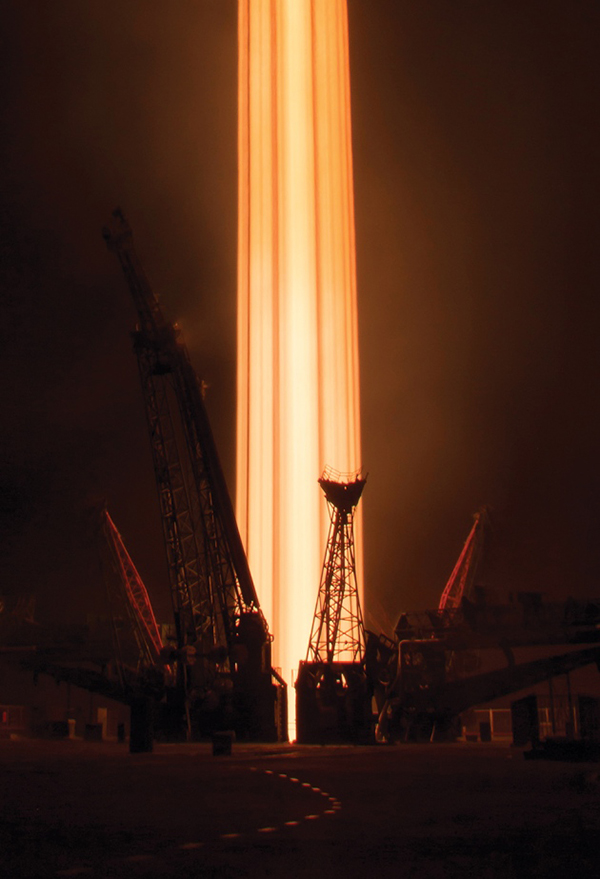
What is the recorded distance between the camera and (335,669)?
47344 millimetres

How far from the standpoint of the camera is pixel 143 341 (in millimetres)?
Result: 52531

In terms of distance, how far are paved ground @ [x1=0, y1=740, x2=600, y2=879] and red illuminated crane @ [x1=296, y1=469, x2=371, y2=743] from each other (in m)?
23.5

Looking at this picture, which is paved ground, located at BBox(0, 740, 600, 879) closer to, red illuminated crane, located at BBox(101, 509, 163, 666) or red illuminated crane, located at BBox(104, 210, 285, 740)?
red illuminated crane, located at BBox(104, 210, 285, 740)

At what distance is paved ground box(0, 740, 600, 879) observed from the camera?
29.7ft

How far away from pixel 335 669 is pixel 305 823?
117ft

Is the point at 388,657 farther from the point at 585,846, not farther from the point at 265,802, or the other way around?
the point at 585,846

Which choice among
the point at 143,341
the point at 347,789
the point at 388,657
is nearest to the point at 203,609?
the point at 388,657

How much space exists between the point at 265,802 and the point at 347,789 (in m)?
2.85

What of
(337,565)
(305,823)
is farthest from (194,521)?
(305,823)

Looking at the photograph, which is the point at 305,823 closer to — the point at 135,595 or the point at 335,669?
the point at 335,669

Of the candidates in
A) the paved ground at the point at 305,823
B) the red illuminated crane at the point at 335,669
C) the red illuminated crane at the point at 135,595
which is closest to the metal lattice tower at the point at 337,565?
the red illuminated crane at the point at 335,669

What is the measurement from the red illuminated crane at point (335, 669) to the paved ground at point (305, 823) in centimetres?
2348

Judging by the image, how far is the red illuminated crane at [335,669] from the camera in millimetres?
45781

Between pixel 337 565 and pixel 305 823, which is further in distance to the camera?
pixel 337 565
